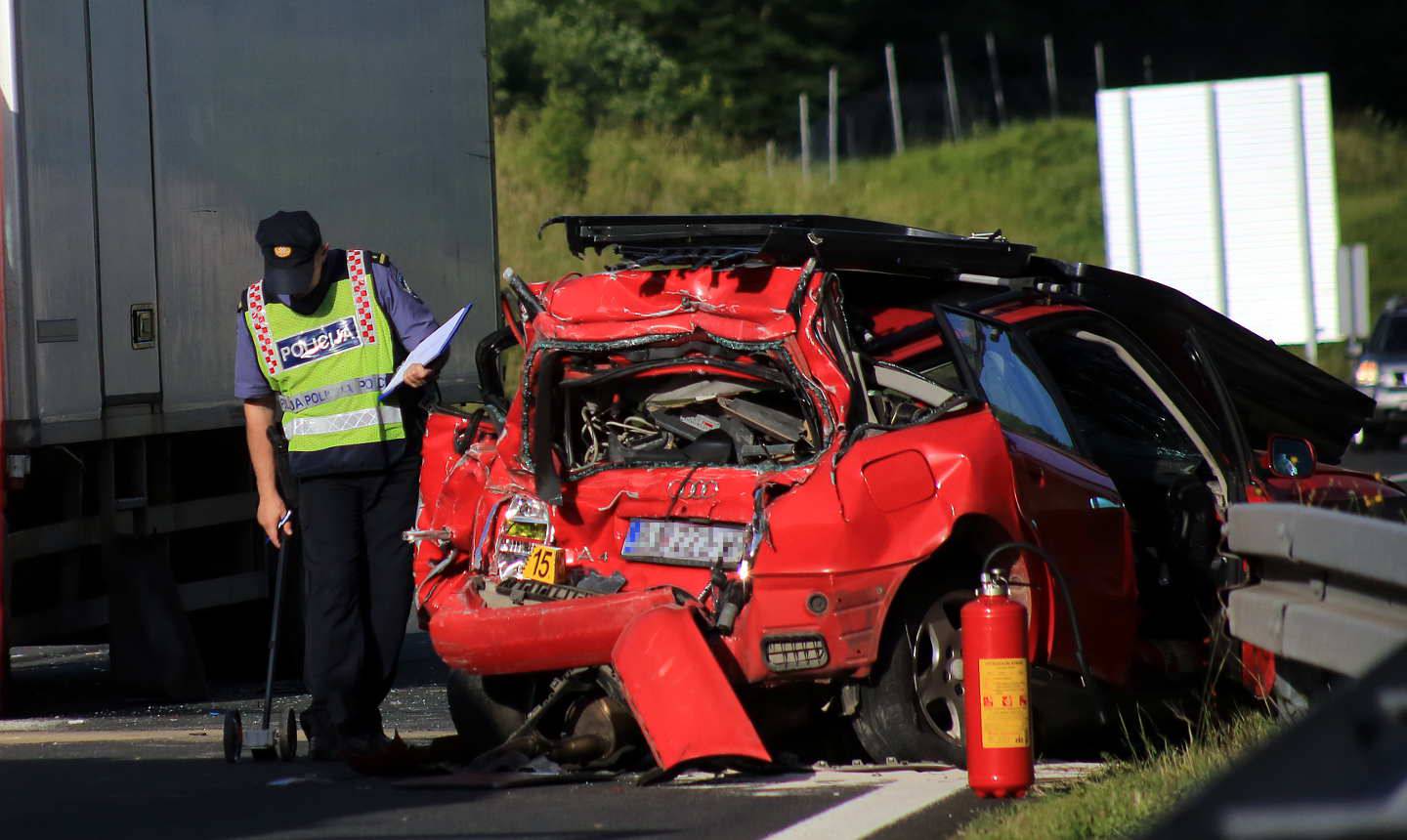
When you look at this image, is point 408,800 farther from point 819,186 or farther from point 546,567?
point 819,186

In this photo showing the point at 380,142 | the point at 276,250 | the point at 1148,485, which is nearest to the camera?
the point at 276,250

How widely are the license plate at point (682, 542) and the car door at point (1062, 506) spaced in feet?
2.83

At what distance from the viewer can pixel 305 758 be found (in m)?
7.02

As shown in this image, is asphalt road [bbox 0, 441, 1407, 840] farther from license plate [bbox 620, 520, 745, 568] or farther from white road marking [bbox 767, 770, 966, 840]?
license plate [bbox 620, 520, 745, 568]

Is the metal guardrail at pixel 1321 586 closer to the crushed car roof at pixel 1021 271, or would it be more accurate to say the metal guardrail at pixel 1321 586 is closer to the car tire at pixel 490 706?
the crushed car roof at pixel 1021 271

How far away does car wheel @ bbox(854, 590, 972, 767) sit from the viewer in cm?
607

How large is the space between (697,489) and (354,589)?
1.45 meters

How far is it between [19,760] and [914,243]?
3.38 meters

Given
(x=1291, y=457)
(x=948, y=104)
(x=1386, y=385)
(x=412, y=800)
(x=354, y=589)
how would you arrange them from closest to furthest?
1. (x=412, y=800)
2. (x=354, y=589)
3. (x=1291, y=457)
4. (x=1386, y=385)
5. (x=948, y=104)

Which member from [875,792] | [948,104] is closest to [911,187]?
[948,104]

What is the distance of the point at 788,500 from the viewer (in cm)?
604

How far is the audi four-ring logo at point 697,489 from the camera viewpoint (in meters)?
6.27

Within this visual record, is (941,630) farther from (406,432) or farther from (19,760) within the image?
(19,760)

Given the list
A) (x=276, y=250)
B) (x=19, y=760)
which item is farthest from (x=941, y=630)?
(x=19, y=760)
